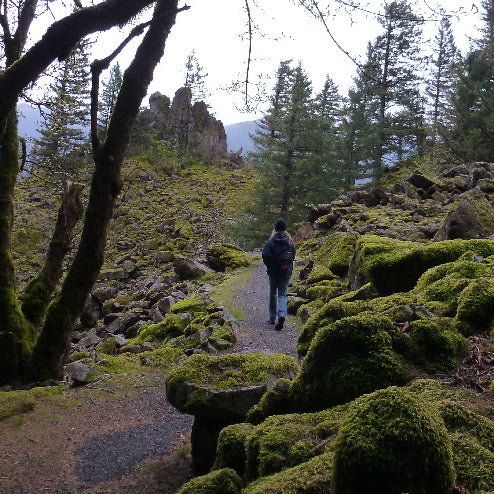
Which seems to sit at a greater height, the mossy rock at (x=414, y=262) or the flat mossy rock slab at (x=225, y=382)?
the mossy rock at (x=414, y=262)

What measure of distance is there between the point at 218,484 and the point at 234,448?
1.49 ft

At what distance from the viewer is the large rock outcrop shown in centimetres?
4284

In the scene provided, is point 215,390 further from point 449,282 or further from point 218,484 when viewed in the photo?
point 449,282

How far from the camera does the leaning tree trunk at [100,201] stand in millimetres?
5711

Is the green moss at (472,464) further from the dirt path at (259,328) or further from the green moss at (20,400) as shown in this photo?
the green moss at (20,400)

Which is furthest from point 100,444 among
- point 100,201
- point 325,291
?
point 325,291

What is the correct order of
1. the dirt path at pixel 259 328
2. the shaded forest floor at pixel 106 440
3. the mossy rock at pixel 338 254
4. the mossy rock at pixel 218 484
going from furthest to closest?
the mossy rock at pixel 338 254 < the dirt path at pixel 259 328 < the shaded forest floor at pixel 106 440 < the mossy rock at pixel 218 484

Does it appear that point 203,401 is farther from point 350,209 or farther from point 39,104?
point 350,209

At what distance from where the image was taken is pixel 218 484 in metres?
2.73

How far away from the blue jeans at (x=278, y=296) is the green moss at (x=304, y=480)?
7.29m

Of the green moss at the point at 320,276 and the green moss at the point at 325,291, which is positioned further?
the green moss at the point at 320,276

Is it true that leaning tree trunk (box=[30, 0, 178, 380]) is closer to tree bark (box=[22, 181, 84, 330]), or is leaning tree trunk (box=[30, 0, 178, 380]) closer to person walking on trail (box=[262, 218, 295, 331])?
tree bark (box=[22, 181, 84, 330])

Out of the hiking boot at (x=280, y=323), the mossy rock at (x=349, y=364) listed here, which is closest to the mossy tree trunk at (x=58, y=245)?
Result: the mossy rock at (x=349, y=364)

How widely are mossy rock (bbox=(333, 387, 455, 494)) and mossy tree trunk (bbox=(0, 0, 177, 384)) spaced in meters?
4.59
